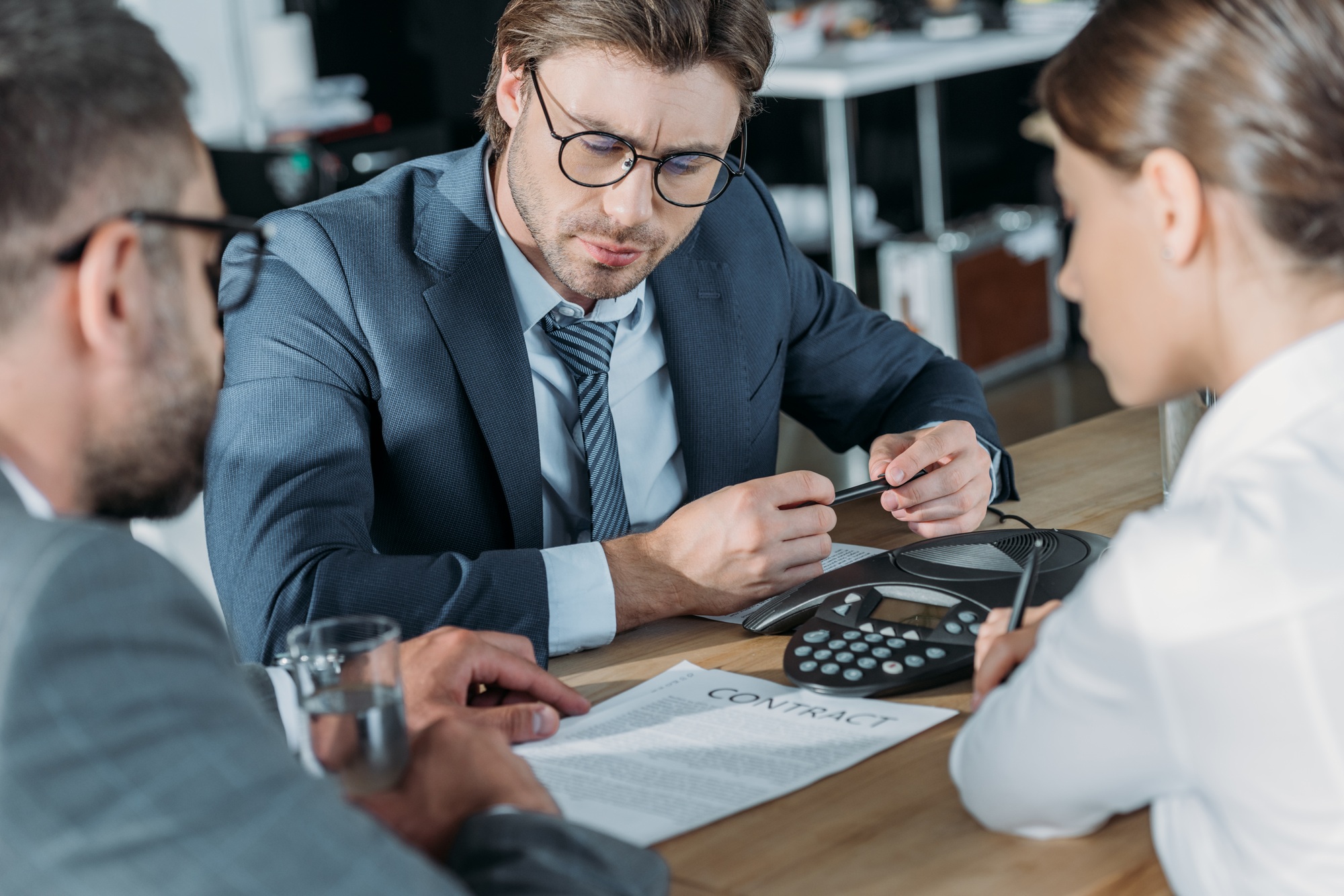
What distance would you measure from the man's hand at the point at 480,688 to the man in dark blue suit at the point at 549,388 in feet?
0.50

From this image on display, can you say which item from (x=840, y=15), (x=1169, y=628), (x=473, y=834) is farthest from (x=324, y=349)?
(x=840, y=15)

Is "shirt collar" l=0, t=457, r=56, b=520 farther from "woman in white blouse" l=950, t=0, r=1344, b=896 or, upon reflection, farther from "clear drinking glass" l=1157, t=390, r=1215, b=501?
"clear drinking glass" l=1157, t=390, r=1215, b=501

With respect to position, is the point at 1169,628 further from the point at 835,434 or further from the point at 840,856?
the point at 835,434

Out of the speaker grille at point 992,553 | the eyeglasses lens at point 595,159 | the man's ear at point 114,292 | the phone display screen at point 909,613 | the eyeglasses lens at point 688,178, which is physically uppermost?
the man's ear at point 114,292

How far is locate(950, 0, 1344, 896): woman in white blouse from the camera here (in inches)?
29.6

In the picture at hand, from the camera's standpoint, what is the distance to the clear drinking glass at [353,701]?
3.02 ft

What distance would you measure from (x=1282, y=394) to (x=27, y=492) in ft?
2.27

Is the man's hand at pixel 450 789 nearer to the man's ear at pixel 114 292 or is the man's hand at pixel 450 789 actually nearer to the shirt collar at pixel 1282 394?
the man's ear at pixel 114 292

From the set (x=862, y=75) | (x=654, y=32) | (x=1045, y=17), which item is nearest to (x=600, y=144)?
(x=654, y=32)

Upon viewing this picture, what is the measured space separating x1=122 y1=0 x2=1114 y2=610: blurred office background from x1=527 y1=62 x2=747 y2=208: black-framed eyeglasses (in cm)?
183

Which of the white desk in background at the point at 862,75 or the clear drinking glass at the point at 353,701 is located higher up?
the clear drinking glass at the point at 353,701

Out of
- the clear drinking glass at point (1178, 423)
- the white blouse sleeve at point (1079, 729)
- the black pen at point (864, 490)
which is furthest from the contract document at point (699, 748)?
the clear drinking glass at point (1178, 423)

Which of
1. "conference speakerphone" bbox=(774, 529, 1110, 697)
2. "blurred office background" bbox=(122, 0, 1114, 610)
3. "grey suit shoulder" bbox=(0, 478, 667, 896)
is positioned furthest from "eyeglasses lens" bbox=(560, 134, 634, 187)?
"blurred office background" bbox=(122, 0, 1114, 610)

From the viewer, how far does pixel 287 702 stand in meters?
1.12
